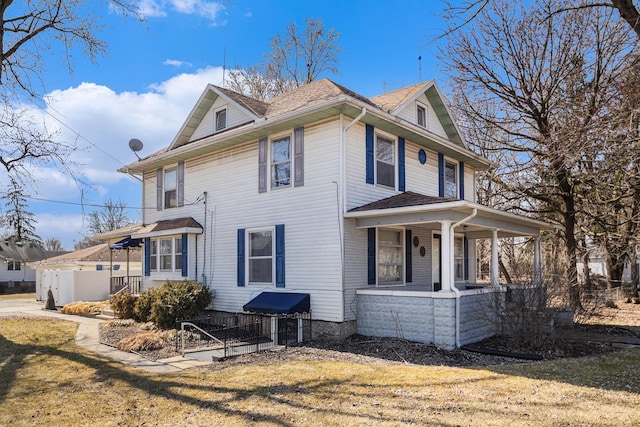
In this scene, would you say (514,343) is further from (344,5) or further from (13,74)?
(13,74)

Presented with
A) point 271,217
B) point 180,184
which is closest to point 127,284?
point 180,184

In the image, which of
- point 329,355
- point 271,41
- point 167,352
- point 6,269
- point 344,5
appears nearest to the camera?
point 329,355

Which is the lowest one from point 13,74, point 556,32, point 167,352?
point 167,352

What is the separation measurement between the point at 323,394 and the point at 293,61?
23.6 meters

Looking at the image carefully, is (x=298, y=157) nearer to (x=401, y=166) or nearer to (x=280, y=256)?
(x=280, y=256)

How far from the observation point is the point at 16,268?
1607 inches

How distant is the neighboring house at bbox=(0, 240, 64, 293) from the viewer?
129ft

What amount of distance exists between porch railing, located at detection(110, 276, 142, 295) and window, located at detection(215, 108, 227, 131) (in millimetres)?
6881

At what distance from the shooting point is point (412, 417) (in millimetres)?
5445

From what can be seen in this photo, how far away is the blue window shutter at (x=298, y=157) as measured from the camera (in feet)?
38.0

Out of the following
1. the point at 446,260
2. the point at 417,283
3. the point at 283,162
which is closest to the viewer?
the point at 446,260

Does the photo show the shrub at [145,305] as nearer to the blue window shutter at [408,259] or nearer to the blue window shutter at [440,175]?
the blue window shutter at [408,259]

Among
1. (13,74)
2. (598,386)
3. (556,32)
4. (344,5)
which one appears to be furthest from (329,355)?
(556,32)

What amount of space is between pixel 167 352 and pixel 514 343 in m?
7.37
